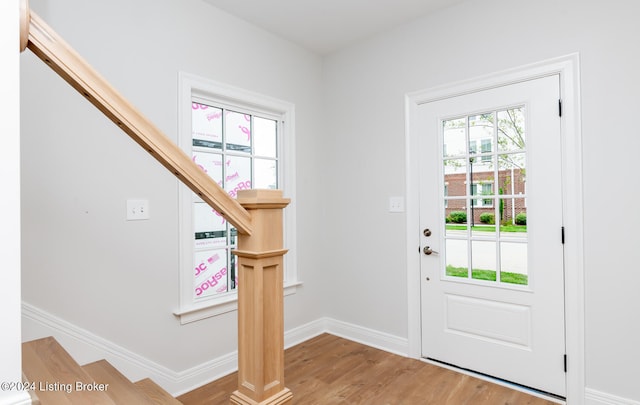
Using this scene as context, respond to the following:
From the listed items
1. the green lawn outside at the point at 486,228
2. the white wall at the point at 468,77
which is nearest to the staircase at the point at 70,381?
the white wall at the point at 468,77

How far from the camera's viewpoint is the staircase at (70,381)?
1.31 metres

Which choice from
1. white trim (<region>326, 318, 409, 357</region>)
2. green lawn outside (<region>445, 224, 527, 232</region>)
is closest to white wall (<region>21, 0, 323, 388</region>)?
white trim (<region>326, 318, 409, 357</region>)

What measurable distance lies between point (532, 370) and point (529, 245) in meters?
0.79

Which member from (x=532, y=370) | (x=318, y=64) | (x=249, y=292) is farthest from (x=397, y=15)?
(x=532, y=370)

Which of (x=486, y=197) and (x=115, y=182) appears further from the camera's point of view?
(x=486, y=197)

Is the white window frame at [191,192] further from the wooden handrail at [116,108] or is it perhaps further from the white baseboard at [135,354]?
the wooden handrail at [116,108]

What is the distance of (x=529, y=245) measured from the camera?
2.27 m

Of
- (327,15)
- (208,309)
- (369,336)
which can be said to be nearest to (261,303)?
(208,309)

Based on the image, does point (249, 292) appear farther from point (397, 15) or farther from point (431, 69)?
point (397, 15)

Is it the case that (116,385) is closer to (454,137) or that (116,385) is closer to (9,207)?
(9,207)

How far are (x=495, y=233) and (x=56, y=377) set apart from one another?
2.52 meters

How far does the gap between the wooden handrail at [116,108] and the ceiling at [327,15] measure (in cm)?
185

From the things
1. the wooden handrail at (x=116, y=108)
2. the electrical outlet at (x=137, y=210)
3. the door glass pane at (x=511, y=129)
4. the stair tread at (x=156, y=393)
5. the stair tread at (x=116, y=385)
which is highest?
the door glass pane at (x=511, y=129)

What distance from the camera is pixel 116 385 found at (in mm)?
Answer: 1640
